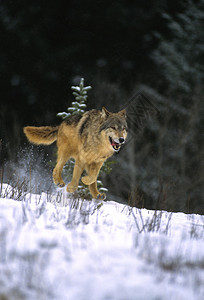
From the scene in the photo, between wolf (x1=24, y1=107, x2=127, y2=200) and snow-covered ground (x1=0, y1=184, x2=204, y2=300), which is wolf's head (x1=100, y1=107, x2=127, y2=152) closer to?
wolf (x1=24, y1=107, x2=127, y2=200)

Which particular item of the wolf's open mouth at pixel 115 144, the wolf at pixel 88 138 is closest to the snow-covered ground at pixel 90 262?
the wolf's open mouth at pixel 115 144

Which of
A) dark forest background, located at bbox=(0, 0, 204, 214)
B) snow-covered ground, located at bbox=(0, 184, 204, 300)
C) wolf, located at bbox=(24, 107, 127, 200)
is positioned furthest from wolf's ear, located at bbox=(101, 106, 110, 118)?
dark forest background, located at bbox=(0, 0, 204, 214)

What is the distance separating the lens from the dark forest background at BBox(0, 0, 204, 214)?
13297mm

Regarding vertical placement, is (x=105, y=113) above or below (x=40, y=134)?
above

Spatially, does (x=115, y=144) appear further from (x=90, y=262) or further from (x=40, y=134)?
(x=90, y=262)

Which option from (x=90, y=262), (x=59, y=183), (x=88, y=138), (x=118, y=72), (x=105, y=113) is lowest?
(x=90, y=262)

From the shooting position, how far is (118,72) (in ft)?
47.6

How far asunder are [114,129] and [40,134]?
6.93ft

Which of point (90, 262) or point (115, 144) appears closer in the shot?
point (90, 262)

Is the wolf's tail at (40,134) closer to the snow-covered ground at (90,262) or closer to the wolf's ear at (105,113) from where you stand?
the wolf's ear at (105,113)

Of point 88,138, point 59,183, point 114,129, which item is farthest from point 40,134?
point 114,129

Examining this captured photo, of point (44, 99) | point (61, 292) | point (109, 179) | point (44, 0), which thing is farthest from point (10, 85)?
point (61, 292)

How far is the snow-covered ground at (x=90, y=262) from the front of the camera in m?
2.07

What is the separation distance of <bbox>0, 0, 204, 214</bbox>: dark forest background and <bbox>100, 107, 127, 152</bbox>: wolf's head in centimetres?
714
